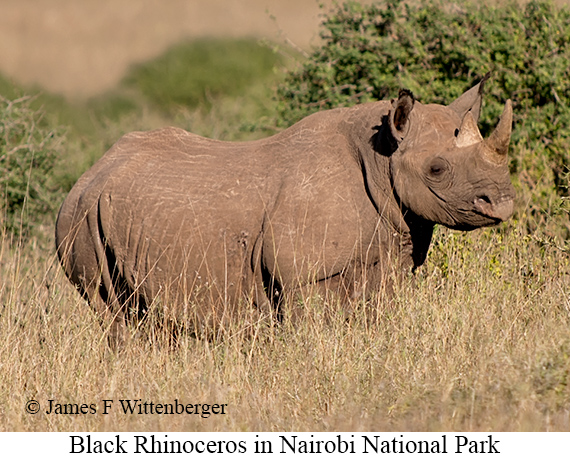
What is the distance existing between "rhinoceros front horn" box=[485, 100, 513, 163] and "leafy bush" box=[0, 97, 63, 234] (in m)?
6.30

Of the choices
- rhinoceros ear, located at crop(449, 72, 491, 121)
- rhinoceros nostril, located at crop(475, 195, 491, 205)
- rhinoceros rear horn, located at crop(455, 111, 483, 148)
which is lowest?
rhinoceros nostril, located at crop(475, 195, 491, 205)

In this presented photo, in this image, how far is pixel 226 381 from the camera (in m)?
5.70

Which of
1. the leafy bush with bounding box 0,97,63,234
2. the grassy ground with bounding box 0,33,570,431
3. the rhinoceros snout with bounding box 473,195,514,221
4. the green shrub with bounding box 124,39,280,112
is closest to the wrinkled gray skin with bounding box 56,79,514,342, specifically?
the rhinoceros snout with bounding box 473,195,514,221

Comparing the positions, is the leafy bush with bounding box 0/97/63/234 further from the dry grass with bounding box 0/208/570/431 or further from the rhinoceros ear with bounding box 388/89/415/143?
the rhinoceros ear with bounding box 388/89/415/143

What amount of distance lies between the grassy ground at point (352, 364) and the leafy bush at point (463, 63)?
2720 millimetres

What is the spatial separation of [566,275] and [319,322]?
220 centimetres

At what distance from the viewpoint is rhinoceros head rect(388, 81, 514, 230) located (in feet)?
19.8

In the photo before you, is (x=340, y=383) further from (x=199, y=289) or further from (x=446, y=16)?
(x=446, y=16)

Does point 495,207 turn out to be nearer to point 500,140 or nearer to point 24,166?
point 500,140

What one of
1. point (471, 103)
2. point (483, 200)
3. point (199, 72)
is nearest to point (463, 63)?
point (471, 103)

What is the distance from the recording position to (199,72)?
30.8 m

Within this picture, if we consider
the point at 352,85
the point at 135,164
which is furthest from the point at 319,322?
the point at 352,85

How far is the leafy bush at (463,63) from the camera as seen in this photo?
32.1 ft
